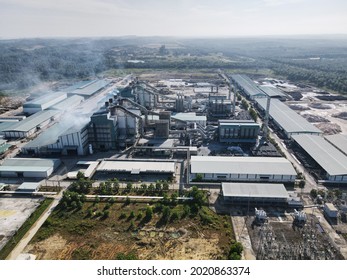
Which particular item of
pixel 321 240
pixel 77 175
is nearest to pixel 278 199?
pixel 321 240

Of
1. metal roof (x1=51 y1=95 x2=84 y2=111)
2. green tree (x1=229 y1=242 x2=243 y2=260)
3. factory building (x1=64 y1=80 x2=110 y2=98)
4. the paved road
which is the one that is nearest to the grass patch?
the paved road

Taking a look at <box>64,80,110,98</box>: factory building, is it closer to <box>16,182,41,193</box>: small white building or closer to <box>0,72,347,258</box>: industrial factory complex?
<box>0,72,347,258</box>: industrial factory complex

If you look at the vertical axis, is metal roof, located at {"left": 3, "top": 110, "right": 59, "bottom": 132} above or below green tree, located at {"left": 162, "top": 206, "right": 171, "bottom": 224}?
above

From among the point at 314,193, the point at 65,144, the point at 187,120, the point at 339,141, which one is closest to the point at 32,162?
the point at 65,144

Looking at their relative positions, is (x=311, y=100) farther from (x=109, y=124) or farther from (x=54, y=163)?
(x=54, y=163)

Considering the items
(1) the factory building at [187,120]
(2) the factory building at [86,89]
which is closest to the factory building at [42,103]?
(2) the factory building at [86,89]

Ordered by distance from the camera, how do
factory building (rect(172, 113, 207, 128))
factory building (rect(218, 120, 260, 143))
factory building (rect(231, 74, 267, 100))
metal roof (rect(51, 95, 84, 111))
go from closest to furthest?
factory building (rect(218, 120, 260, 143)), factory building (rect(172, 113, 207, 128)), metal roof (rect(51, 95, 84, 111)), factory building (rect(231, 74, 267, 100))

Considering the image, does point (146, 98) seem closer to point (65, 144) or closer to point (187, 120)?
point (187, 120)
